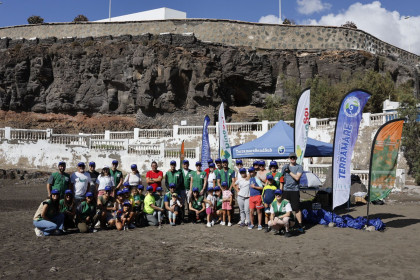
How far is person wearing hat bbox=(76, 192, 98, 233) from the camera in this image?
877 centimetres

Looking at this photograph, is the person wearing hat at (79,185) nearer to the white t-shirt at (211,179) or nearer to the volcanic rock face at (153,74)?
the white t-shirt at (211,179)

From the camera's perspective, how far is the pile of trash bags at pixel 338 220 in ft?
28.5

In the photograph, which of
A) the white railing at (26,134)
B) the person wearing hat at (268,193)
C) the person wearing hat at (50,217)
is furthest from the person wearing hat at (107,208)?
the white railing at (26,134)

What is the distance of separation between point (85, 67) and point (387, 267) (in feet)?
109

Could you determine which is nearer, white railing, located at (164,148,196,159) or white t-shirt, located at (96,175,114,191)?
white t-shirt, located at (96,175,114,191)

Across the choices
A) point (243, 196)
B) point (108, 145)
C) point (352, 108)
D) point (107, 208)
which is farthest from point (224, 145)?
point (108, 145)

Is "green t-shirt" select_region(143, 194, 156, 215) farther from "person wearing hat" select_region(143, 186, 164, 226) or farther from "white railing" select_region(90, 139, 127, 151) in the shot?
"white railing" select_region(90, 139, 127, 151)

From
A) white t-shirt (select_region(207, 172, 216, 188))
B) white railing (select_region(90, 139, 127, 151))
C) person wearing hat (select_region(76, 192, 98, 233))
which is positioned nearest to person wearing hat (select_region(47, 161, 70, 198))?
person wearing hat (select_region(76, 192, 98, 233))

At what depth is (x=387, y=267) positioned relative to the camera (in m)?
5.93

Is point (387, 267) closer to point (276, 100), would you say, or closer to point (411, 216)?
point (411, 216)

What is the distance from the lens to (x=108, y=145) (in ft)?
77.4

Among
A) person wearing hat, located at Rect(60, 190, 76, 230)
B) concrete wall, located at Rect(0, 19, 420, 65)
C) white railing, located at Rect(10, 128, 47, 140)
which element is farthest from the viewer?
concrete wall, located at Rect(0, 19, 420, 65)

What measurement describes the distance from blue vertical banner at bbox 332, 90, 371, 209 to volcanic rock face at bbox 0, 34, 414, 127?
23627mm

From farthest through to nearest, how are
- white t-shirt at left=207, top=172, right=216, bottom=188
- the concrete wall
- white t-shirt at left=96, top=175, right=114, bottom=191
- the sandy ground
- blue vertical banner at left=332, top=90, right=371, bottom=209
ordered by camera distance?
1. the concrete wall
2. white t-shirt at left=207, top=172, right=216, bottom=188
3. white t-shirt at left=96, top=175, right=114, bottom=191
4. blue vertical banner at left=332, top=90, right=371, bottom=209
5. the sandy ground
